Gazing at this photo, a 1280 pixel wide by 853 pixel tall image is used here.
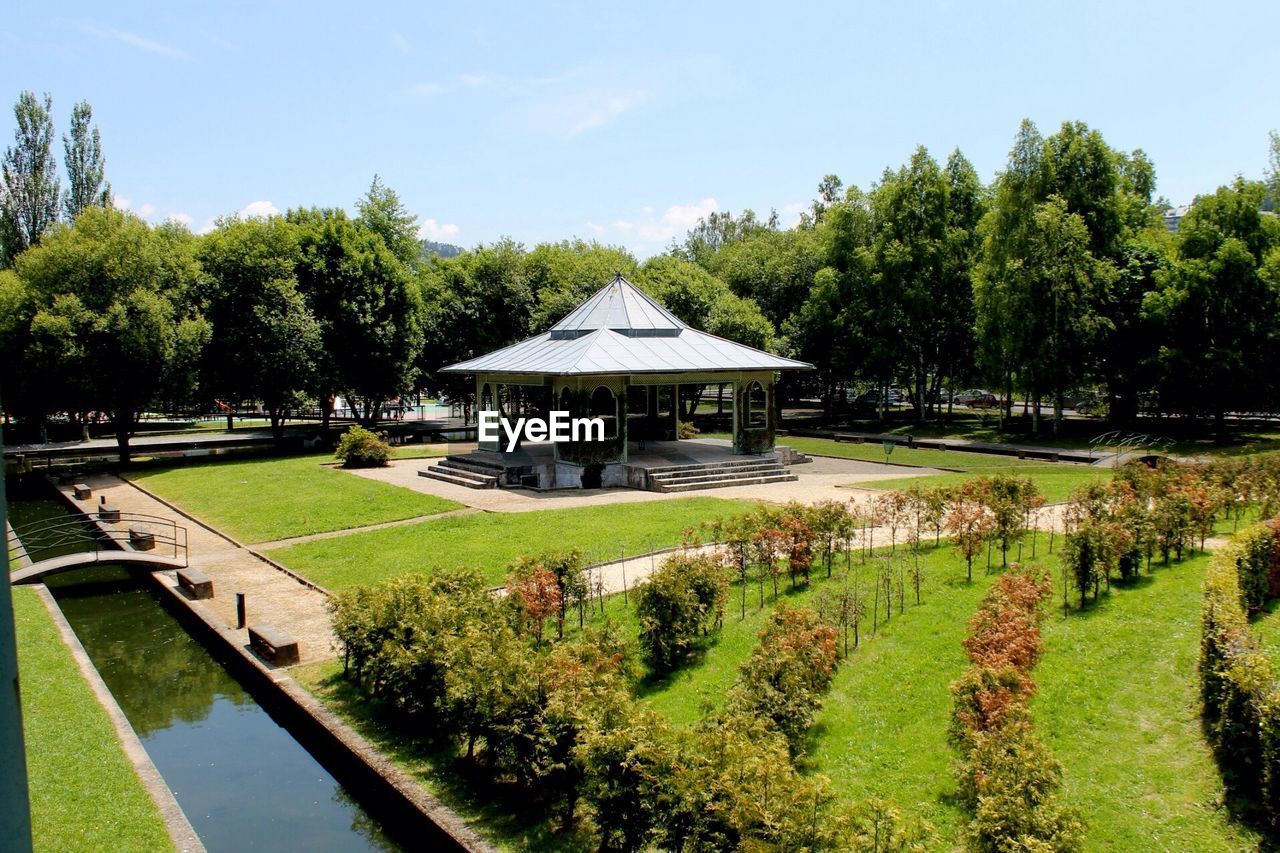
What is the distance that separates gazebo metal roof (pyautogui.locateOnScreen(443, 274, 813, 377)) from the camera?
22.9 meters

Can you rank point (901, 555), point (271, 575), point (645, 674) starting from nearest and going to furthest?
point (645, 674), point (901, 555), point (271, 575)

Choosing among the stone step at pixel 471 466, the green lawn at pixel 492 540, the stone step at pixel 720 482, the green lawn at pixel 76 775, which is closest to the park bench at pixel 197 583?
the green lawn at pixel 492 540

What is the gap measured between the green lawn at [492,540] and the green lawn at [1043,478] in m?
5.23

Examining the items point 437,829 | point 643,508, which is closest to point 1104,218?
point 643,508

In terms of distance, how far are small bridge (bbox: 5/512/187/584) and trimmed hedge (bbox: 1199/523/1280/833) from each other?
16.2 m

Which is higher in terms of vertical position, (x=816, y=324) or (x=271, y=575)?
(x=816, y=324)

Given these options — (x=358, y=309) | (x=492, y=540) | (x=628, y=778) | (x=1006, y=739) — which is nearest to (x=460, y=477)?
(x=492, y=540)

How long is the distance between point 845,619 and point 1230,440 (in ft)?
83.1

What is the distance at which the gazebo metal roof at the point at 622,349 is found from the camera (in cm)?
2291

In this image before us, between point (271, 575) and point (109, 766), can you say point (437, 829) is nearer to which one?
point (109, 766)

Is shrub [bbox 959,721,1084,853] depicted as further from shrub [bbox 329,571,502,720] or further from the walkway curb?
the walkway curb

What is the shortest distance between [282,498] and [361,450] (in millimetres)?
6143

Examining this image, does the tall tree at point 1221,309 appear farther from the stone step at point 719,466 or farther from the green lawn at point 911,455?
the stone step at point 719,466

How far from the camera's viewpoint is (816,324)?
4034cm
